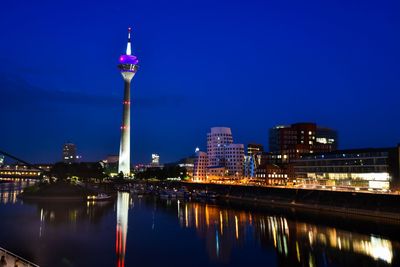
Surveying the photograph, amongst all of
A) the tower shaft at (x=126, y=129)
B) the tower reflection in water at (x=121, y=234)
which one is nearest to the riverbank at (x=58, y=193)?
the tower reflection in water at (x=121, y=234)

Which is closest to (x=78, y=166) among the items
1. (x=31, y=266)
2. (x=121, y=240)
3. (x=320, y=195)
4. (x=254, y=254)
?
(x=320, y=195)

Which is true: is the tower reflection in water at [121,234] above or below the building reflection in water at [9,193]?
below

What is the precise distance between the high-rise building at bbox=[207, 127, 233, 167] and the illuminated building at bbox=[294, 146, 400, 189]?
5769 centimetres

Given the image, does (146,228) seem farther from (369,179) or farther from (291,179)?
(291,179)

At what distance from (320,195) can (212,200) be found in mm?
27473

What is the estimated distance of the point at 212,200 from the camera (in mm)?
84812

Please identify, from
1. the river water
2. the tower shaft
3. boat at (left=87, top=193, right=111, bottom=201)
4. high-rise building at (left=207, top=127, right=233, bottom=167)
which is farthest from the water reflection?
high-rise building at (left=207, top=127, right=233, bottom=167)

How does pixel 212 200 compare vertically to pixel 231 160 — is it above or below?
below

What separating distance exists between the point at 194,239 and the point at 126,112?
122182 mm

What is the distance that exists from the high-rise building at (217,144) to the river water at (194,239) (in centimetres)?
8175

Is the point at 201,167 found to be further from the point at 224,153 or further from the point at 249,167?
the point at 249,167

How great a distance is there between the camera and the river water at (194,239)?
101ft

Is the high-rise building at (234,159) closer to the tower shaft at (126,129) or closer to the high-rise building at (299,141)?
the high-rise building at (299,141)

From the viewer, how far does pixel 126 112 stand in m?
158
